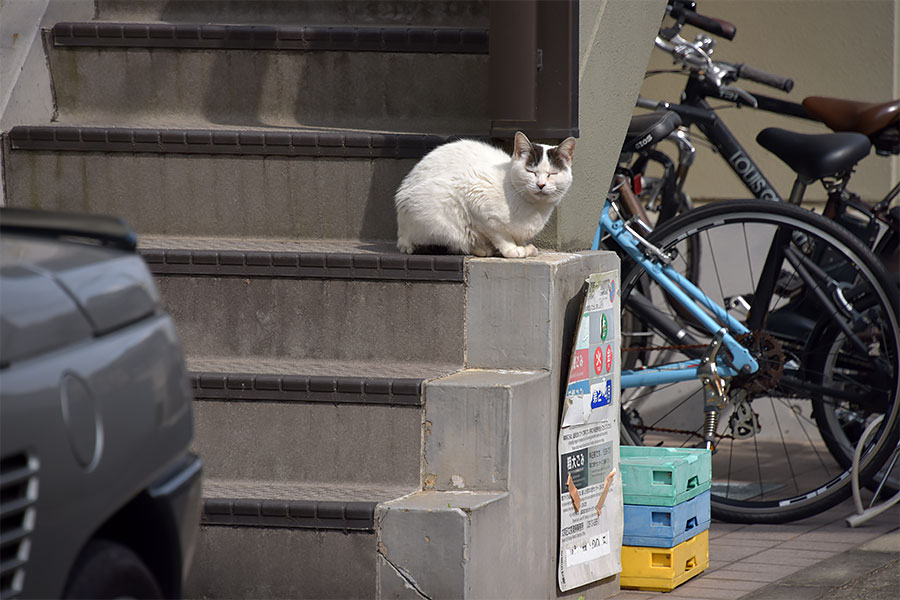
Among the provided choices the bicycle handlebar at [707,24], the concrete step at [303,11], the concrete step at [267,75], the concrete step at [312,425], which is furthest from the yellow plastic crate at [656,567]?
the bicycle handlebar at [707,24]

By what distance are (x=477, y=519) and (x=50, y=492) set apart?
1749mm

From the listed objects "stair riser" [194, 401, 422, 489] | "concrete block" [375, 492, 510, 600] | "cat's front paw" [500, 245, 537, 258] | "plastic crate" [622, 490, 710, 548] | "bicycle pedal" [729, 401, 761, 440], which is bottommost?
"plastic crate" [622, 490, 710, 548]

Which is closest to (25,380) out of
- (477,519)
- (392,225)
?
(477,519)

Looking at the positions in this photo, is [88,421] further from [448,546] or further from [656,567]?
[656,567]

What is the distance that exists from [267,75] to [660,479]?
226 centimetres

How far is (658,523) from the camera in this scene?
4.40m

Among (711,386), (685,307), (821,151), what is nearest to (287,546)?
(711,386)

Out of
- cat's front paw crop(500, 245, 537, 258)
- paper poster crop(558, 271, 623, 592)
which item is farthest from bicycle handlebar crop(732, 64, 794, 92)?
cat's front paw crop(500, 245, 537, 258)

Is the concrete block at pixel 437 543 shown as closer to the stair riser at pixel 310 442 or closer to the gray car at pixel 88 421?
the stair riser at pixel 310 442

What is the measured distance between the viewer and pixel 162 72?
499 centimetres

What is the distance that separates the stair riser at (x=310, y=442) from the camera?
3.78 meters

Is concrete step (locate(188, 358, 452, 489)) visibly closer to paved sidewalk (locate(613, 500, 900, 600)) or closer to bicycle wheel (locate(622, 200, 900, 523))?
paved sidewalk (locate(613, 500, 900, 600))

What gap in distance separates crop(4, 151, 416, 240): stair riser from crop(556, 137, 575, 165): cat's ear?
628 millimetres

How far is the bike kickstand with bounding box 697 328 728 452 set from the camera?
5031 millimetres
